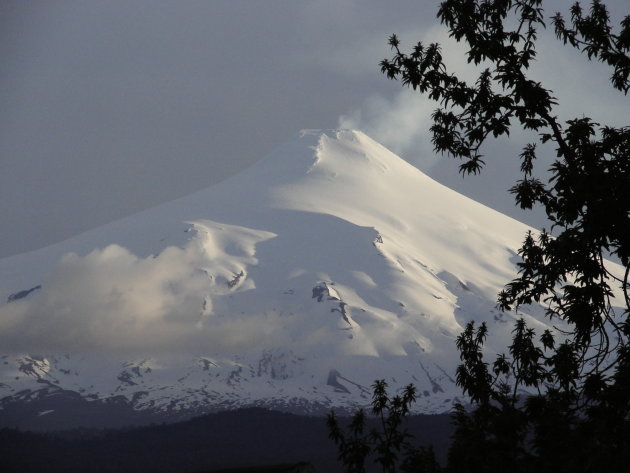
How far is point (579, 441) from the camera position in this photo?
23062 millimetres

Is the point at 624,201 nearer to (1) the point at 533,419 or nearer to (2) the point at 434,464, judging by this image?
(1) the point at 533,419

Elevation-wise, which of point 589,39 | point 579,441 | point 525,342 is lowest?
point 579,441

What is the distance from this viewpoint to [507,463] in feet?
114

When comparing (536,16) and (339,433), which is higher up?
(536,16)

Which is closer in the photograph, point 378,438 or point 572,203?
point 572,203

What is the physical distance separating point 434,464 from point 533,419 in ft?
76.2

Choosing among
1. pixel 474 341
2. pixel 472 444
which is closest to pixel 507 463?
pixel 472 444

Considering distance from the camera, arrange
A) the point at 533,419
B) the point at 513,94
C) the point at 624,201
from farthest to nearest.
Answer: the point at 533,419, the point at 513,94, the point at 624,201

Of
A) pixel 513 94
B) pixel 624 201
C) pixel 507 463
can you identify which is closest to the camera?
pixel 624 201

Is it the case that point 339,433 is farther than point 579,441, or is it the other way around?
point 339,433

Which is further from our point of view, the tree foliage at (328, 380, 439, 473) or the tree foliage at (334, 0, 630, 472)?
the tree foliage at (328, 380, 439, 473)

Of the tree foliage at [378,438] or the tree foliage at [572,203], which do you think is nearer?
the tree foliage at [572,203]

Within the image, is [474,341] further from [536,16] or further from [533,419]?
[536,16]

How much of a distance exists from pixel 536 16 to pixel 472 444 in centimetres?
1749
